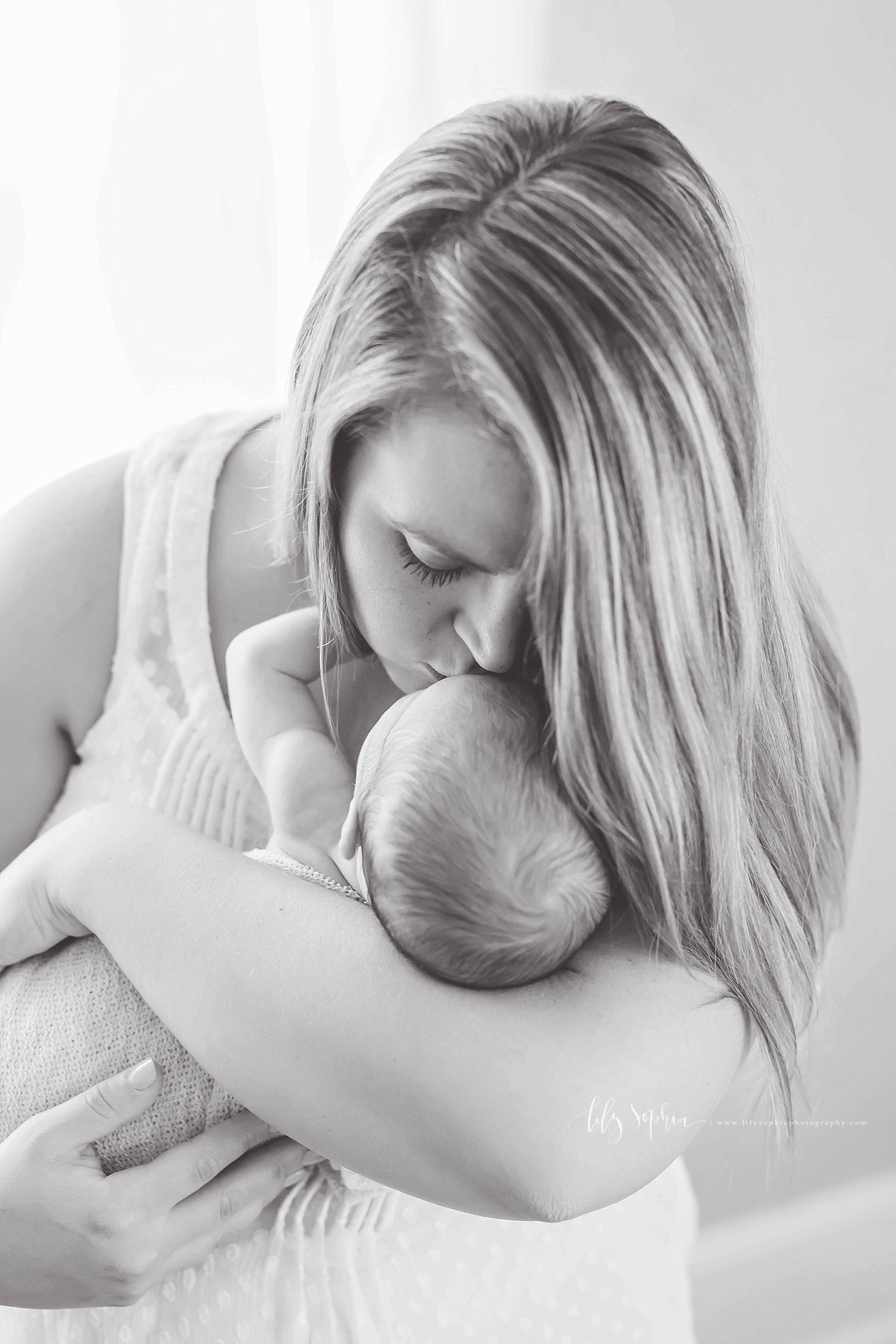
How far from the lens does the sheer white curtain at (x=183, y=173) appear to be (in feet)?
2.93

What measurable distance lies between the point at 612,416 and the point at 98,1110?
444mm

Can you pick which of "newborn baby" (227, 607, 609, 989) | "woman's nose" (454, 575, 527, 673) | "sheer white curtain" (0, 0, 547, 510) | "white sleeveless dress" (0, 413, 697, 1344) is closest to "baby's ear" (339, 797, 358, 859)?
"newborn baby" (227, 607, 609, 989)

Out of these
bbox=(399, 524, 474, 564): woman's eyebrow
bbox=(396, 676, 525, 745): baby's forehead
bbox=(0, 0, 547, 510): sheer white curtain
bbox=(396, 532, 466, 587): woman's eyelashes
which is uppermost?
bbox=(0, 0, 547, 510): sheer white curtain

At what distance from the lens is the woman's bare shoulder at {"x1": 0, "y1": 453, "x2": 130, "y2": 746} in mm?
745

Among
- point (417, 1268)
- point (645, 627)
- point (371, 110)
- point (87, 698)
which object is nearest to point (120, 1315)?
point (417, 1268)

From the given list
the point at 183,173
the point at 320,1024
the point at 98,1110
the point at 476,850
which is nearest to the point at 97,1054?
the point at 98,1110

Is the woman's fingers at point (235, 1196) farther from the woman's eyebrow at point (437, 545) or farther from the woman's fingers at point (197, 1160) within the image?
the woman's eyebrow at point (437, 545)

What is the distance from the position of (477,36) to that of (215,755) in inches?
28.1

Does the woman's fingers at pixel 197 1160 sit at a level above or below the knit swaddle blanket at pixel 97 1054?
below

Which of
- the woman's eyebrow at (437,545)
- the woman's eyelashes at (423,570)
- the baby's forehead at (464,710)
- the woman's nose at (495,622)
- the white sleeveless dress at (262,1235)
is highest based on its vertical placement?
the woman's eyebrow at (437,545)

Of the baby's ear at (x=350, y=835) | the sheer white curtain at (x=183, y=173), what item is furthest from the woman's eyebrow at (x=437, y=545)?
the sheer white curtain at (x=183, y=173)

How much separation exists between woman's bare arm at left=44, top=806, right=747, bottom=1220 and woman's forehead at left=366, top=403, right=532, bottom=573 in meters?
0.21

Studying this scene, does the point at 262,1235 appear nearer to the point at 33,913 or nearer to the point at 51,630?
the point at 33,913

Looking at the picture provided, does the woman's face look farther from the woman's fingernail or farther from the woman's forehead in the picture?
the woman's fingernail
